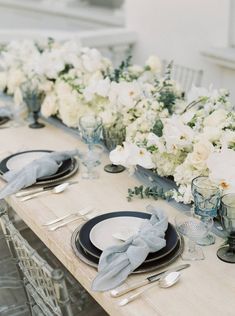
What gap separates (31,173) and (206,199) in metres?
0.65

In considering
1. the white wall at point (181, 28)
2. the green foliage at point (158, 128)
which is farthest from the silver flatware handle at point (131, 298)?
the white wall at point (181, 28)

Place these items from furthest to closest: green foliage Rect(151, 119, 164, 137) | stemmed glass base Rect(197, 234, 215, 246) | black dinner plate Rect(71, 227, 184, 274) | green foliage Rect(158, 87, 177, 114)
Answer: green foliage Rect(158, 87, 177, 114), green foliage Rect(151, 119, 164, 137), stemmed glass base Rect(197, 234, 215, 246), black dinner plate Rect(71, 227, 184, 274)

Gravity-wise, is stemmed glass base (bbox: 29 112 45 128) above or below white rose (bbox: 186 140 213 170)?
below

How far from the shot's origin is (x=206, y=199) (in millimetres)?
1229

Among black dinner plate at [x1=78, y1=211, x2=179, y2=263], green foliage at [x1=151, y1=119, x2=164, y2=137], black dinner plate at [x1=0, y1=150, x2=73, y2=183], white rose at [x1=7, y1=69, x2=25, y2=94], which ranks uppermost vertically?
green foliage at [x1=151, y1=119, x2=164, y2=137]

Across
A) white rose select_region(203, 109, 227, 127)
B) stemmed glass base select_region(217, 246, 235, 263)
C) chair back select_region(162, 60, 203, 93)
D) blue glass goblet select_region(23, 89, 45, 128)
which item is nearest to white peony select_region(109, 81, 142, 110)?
white rose select_region(203, 109, 227, 127)

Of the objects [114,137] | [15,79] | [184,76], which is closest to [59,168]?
[114,137]

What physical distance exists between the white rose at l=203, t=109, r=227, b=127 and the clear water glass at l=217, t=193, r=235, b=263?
0.30 metres

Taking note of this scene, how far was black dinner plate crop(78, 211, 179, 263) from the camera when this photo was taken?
1.20 m

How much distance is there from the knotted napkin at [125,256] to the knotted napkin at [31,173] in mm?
523

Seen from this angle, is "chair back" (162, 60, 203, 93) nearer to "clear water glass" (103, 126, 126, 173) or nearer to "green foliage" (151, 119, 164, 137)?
"clear water glass" (103, 126, 126, 173)

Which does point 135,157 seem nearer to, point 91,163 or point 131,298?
point 91,163

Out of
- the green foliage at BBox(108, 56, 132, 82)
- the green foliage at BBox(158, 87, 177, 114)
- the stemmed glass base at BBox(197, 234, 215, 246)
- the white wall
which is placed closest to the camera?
the stemmed glass base at BBox(197, 234, 215, 246)

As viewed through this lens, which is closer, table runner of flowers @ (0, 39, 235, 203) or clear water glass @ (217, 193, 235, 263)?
clear water glass @ (217, 193, 235, 263)
